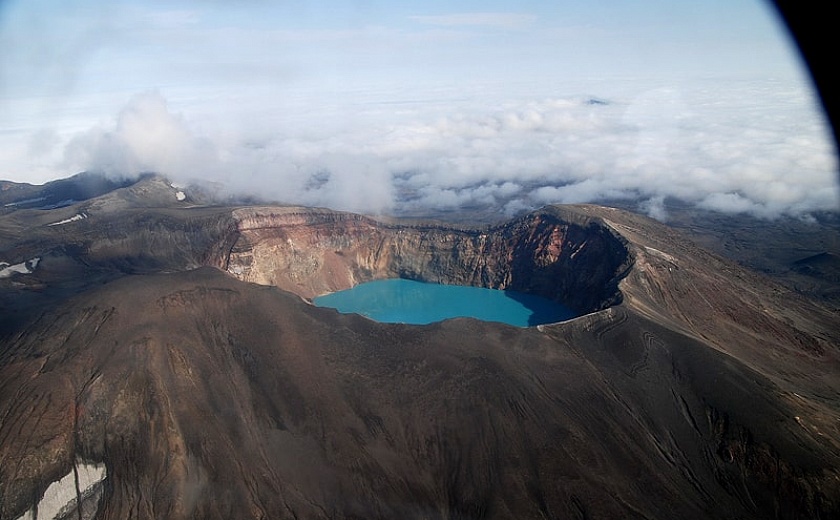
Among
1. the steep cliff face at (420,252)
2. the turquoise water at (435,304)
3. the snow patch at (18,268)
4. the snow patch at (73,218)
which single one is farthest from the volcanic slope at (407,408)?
the snow patch at (73,218)

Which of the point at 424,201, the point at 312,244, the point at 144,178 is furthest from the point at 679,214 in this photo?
the point at 144,178

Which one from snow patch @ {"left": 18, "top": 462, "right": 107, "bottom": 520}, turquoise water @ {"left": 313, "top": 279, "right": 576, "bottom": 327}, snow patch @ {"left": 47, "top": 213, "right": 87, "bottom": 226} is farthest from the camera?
snow patch @ {"left": 47, "top": 213, "right": 87, "bottom": 226}

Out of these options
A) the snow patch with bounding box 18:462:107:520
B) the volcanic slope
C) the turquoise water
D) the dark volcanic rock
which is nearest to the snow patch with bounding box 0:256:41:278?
the volcanic slope

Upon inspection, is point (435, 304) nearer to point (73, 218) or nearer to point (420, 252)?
point (420, 252)

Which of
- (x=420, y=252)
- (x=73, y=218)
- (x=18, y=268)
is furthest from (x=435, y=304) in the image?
(x=73, y=218)

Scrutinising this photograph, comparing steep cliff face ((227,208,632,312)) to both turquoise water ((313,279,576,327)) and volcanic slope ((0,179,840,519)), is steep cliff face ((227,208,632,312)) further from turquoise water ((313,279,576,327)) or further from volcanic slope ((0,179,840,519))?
volcanic slope ((0,179,840,519))

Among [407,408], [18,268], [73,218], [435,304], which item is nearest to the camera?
[407,408]
